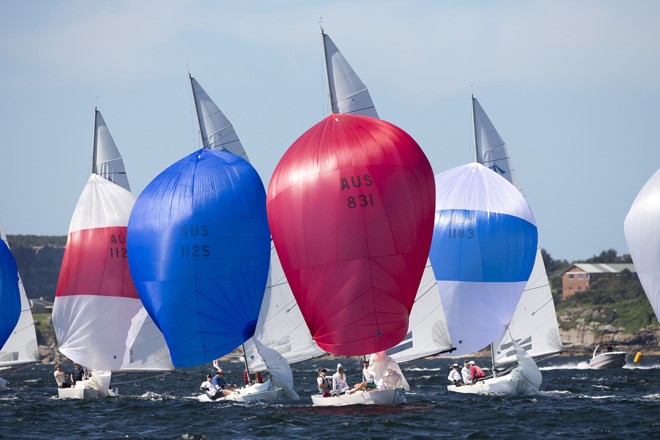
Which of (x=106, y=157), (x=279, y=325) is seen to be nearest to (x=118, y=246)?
(x=106, y=157)

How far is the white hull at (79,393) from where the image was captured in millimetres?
46656

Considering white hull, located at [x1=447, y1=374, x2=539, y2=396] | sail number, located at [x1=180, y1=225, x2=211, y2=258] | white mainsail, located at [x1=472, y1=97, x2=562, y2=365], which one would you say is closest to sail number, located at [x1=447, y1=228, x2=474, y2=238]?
white mainsail, located at [x1=472, y1=97, x2=562, y2=365]

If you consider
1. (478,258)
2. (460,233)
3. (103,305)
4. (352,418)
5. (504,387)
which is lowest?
(352,418)

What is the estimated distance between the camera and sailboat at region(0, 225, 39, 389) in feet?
161

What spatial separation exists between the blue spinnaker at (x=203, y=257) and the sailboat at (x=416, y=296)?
4.30 m

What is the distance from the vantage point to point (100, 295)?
45312 millimetres

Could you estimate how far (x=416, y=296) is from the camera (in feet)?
138

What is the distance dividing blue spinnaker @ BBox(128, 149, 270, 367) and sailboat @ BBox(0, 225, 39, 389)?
9589 mm

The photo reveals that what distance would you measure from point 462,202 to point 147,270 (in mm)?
11618

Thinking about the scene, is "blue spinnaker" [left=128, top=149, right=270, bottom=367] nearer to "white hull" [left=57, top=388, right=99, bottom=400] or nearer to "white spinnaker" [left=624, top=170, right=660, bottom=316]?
"white hull" [left=57, top=388, right=99, bottom=400]

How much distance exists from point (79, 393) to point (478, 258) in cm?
1602

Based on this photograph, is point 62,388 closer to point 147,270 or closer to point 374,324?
point 147,270

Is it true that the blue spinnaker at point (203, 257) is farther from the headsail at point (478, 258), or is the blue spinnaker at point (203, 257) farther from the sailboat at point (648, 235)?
the sailboat at point (648, 235)

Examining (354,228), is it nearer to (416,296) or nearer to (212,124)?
Answer: (416,296)
